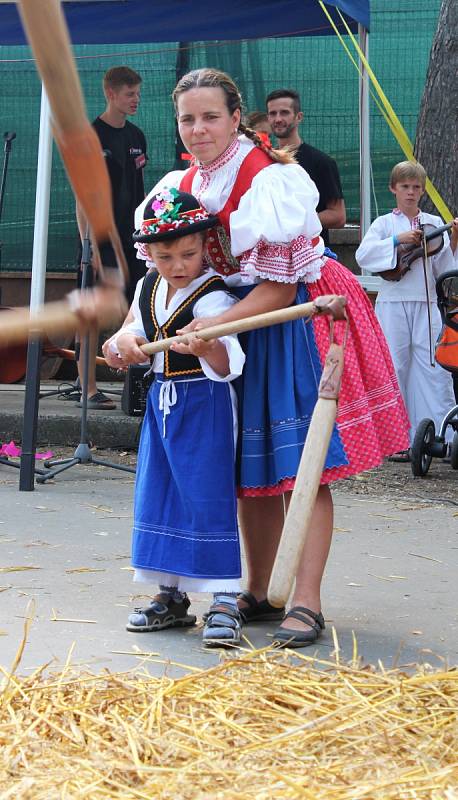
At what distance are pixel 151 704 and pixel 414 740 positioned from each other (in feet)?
2.07

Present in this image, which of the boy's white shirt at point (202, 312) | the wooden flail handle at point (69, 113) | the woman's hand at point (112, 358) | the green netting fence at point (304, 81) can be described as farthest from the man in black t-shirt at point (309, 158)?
the wooden flail handle at point (69, 113)

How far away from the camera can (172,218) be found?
3461 millimetres

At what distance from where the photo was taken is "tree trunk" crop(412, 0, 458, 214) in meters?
7.86

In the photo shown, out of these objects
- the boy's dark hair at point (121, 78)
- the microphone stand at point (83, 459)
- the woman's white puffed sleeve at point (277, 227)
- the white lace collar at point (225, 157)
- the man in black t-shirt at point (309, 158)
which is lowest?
the microphone stand at point (83, 459)

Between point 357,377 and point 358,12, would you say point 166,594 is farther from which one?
point 358,12

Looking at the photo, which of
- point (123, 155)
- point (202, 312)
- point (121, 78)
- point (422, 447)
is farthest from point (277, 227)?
point (123, 155)

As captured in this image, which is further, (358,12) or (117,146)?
(117,146)

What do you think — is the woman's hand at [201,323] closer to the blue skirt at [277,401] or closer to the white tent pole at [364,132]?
the blue skirt at [277,401]

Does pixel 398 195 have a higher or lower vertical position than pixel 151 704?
higher

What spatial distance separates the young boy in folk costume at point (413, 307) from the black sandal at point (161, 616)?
3479mm

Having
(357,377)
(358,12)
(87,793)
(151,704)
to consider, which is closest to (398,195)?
(358,12)

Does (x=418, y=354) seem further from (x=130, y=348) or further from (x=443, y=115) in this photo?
(x=130, y=348)

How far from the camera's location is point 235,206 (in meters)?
3.56

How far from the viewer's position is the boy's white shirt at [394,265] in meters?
6.95
